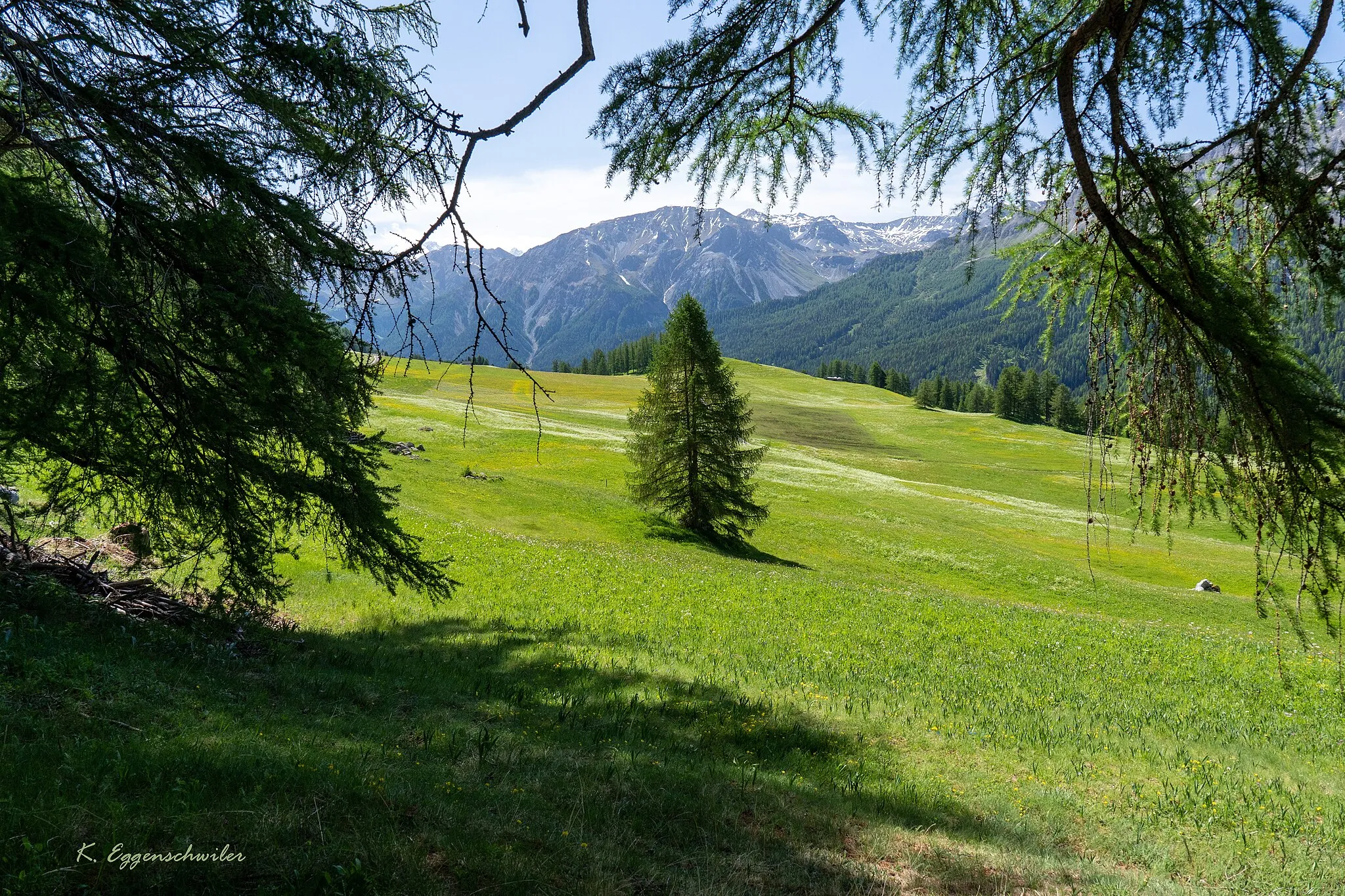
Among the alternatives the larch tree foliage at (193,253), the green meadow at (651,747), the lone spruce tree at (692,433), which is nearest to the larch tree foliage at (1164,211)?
the green meadow at (651,747)

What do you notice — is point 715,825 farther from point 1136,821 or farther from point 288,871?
point 1136,821

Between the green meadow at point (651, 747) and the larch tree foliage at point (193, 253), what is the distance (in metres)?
1.69

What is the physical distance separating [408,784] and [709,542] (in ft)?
86.6

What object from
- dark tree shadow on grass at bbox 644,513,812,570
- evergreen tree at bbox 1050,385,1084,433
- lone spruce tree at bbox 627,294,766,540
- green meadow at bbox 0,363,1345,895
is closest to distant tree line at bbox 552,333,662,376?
evergreen tree at bbox 1050,385,1084,433

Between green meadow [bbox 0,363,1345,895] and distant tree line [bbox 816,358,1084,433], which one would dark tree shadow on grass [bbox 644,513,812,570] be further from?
distant tree line [bbox 816,358,1084,433]

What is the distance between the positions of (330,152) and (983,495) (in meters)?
63.7

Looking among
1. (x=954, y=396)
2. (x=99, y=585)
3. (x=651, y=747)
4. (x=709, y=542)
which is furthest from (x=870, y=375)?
(x=99, y=585)

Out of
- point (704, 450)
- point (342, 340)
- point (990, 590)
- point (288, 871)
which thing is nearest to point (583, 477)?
point (704, 450)

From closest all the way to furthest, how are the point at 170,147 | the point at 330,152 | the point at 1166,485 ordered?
1. the point at 1166,485
2. the point at 330,152
3. the point at 170,147

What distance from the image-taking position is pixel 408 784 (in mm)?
4512

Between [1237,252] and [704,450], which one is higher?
[1237,252]

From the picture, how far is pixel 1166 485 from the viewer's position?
356cm

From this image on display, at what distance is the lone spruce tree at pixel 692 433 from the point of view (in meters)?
30.9

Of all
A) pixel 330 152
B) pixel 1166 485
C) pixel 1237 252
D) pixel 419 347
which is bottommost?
pixel 1166 485
